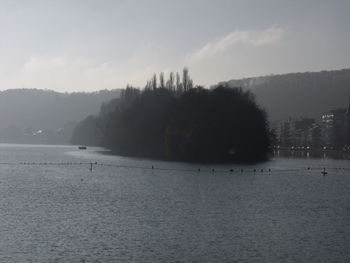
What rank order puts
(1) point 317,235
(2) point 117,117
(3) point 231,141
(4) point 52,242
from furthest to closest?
(2) point 117,117, (3) point 231,141, (1) point 317,235, (4) point 52,242

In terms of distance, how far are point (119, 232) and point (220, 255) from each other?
9.38 metres

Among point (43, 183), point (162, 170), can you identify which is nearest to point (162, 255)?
point (43, 183)

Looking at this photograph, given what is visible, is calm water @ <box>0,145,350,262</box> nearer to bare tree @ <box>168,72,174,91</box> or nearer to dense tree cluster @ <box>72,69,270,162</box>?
dense tree cluster @ <box>72,69,270,162</box>

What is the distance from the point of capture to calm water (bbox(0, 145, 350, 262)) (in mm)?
34062

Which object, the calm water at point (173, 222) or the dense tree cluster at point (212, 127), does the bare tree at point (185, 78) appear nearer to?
the dense tree cluster at point (212, 127)

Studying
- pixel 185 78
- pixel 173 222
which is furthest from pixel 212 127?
pixel 173 222

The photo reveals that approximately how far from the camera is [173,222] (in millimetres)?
44562

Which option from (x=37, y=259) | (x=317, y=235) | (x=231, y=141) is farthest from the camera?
(x=231, y=141)

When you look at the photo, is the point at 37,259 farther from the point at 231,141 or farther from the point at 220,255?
the point at 231,141

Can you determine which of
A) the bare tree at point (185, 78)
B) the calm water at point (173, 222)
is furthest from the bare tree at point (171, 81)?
the calm water at point (173, 222)

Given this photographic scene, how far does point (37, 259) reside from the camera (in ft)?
105

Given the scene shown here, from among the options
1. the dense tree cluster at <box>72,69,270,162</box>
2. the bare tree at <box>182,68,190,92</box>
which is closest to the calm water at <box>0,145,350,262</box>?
the dense tree cluster at <box>72,69,270,162</box>

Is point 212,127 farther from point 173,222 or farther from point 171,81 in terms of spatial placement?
point 173,222

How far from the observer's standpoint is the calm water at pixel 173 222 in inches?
1341
